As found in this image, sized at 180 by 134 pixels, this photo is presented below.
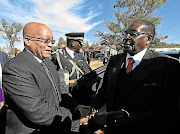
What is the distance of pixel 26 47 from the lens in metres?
1.73

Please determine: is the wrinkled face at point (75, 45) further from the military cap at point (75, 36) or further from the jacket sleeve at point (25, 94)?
the jacket sleeve at point (25, 94)

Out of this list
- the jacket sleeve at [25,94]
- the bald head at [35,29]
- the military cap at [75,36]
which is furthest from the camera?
the military cap at [75,36]

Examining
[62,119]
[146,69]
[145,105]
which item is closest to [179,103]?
[145,105]

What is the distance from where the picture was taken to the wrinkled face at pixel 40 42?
166 cm

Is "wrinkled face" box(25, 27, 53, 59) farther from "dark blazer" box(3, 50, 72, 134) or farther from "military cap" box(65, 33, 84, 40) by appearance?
"military cap" box(65, 33, 84, 40)

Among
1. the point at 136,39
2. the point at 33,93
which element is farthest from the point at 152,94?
the point at 33,93

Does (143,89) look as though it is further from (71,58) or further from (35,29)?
(71,58)

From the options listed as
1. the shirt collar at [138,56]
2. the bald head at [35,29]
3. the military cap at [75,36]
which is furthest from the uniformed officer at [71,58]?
the shirt collar at [138,56]

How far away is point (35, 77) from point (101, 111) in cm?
119

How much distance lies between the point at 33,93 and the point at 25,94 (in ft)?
0.29

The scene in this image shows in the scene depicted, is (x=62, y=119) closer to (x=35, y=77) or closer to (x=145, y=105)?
(x=35, y=77)

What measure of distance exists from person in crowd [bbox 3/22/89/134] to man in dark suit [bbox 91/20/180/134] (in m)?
0.68

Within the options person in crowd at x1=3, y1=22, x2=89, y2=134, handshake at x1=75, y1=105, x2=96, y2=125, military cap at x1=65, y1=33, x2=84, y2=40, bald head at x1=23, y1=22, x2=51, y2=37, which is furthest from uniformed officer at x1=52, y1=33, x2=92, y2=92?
bald head at x1=23, y1=22, x2=51, y2=37

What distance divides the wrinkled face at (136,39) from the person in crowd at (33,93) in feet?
4.10
